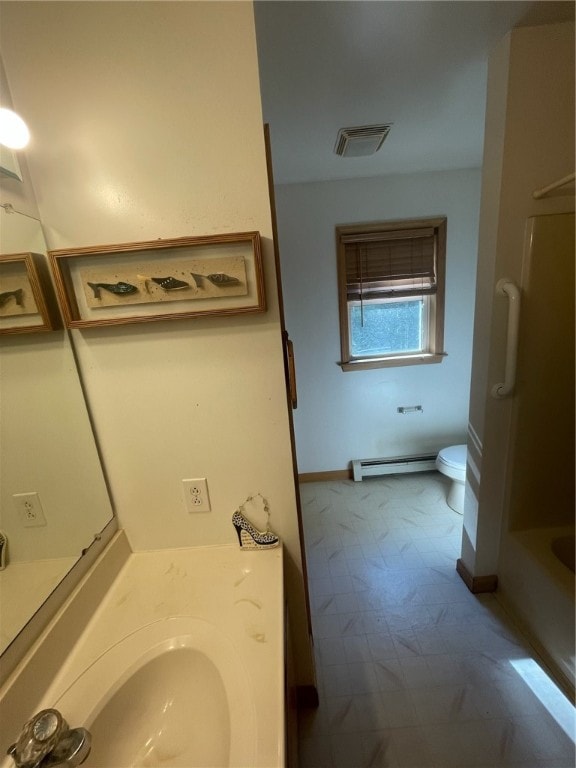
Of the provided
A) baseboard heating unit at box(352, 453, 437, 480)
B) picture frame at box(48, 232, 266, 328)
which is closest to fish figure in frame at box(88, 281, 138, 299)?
picture frame at box(48, 232, 266, 328)

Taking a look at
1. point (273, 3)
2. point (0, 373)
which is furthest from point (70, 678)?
point (273, 3)

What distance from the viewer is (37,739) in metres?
0.52

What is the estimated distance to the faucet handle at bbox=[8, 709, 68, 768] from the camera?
1.65 ft

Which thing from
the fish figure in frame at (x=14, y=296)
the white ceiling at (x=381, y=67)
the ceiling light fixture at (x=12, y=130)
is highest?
the white ceiling at (x=381, y=67)

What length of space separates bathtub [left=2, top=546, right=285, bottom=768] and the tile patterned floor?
751 mm

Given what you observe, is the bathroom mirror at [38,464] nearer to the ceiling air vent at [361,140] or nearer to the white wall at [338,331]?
the ceiling air vent at [361,140]

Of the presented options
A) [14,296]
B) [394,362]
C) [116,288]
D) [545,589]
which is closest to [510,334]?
[545,589]

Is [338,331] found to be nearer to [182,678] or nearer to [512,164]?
[512,164]

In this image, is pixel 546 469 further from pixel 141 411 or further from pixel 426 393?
pixel 141 411

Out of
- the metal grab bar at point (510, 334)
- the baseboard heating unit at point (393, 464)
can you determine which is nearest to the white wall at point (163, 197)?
Answer: the metal grab bar at point (510, 334)

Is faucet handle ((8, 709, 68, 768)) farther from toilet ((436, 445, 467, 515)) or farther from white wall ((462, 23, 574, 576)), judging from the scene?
toilet ((436, 445, 467, 515))

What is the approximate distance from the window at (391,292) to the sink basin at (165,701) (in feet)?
6.54

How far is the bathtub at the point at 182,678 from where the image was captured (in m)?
0.58

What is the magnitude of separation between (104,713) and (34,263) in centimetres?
104
